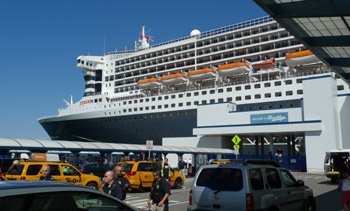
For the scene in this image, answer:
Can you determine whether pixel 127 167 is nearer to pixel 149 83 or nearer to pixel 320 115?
pixel 320 115

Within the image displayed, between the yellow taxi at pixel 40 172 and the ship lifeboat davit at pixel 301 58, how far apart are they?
3535 centimetres

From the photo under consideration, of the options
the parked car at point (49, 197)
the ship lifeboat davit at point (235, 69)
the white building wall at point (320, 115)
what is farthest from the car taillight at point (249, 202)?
the ship lifeboat davit at point (235, 69)

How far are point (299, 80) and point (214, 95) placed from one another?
35.7 ft

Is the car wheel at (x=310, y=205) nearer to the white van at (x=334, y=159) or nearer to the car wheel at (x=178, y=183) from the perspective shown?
the car wheel at (x=178, y=183)

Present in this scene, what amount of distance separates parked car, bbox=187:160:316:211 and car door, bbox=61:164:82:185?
822 centimetres

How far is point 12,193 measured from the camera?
2939 mm

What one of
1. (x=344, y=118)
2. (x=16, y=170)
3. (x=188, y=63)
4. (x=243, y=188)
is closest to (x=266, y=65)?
(x=344, y=118)

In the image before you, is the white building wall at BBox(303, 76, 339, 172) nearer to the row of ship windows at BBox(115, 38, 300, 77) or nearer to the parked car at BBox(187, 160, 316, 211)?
the row of ship windows at BBox(115, 38, 300, 77)

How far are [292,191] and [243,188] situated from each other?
6.12ft

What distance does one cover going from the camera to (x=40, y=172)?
47.6ft

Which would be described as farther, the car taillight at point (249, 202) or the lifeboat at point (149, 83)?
the lifeboat at point (149, 83)

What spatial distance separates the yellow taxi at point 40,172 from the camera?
14123 millimetres

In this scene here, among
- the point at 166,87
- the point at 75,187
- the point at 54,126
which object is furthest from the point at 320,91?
the point at 54,126

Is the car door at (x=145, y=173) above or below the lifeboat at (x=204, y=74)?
below
